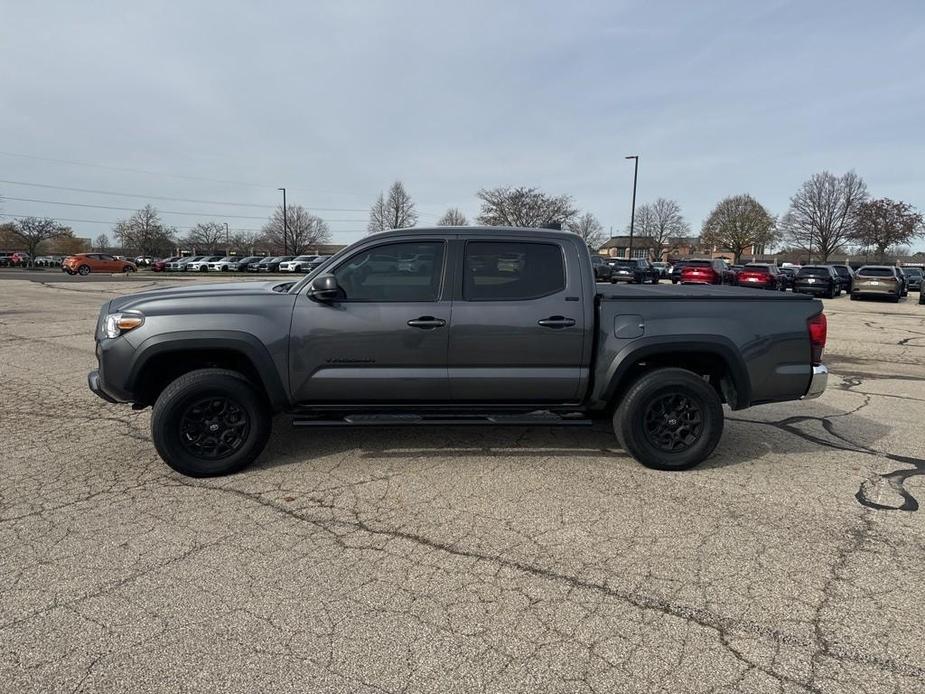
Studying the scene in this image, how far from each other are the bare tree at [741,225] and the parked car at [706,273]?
42945 mm

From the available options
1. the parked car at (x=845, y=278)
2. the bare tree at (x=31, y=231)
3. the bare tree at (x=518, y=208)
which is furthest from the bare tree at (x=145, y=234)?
the parked car at (x=845, y=278)

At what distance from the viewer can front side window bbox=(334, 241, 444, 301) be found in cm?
418

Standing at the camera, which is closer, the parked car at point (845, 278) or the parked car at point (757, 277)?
the parked car at point (757, 277)

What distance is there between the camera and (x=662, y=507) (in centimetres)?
367

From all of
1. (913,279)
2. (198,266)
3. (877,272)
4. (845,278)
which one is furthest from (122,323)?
(198,266)

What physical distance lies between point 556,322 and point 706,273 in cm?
A: 2410

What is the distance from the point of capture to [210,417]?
4.09 metres

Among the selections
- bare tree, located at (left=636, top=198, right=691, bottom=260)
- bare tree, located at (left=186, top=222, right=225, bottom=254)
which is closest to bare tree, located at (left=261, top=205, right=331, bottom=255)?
bare tree, located at (left=186, top=222, right=225, bottom=254)

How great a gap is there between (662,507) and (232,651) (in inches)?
105

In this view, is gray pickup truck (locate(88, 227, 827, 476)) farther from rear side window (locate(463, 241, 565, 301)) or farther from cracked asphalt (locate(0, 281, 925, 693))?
cracked asphalt (locate(0, 281, 925, 693))

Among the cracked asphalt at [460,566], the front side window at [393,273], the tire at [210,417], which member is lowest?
the cracked asphalt at [460,566]

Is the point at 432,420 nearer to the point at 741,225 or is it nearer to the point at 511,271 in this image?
the point at 511,271

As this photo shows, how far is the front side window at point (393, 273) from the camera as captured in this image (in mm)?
4176

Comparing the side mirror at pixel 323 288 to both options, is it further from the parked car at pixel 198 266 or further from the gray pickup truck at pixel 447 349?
the parked car at pixel 198 266
